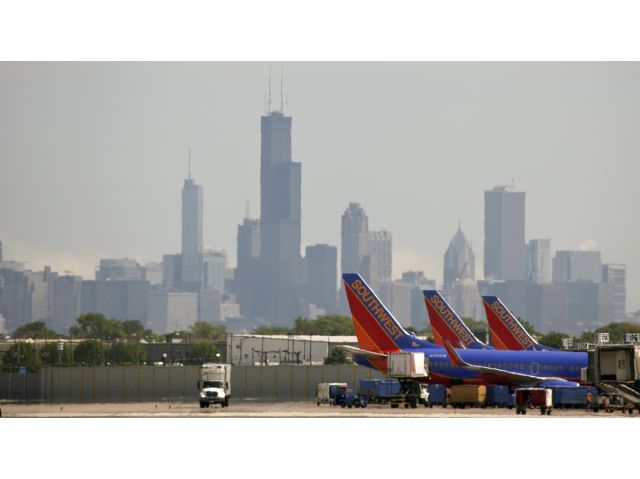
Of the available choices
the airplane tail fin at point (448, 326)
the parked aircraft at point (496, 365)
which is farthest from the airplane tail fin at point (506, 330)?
the parked aircraft at point (496, 365)

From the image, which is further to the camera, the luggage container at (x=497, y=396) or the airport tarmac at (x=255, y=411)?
the luggage container at (x=497, y=396)

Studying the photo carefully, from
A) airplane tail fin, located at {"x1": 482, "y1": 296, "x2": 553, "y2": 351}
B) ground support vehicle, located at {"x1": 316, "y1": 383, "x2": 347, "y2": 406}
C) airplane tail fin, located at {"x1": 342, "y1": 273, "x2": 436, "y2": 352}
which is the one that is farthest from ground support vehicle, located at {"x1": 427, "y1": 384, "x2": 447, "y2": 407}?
airplane tail fin, located at {"x1": 482, "y1": 296, "x2": 553, "y2": 351}

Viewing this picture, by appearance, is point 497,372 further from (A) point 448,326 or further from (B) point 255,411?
(A) point 448,326

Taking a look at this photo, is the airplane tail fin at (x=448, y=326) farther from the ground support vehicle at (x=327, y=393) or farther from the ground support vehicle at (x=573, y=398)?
the ground support vehicle at (x=573, y=398)

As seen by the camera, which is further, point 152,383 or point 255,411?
point 152,383

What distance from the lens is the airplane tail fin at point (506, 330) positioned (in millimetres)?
155500

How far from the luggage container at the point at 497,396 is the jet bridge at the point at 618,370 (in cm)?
2093

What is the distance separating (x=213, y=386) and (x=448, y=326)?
43.6m

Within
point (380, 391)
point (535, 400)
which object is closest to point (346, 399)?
point (380, 391)

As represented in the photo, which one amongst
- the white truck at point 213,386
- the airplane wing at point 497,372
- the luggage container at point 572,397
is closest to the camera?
the luggage container at point 572,397

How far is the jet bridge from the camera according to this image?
99.8 meters

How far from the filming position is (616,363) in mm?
100625

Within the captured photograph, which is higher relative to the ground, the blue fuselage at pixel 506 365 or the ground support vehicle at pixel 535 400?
the blue fuselage at pixel 506 365
